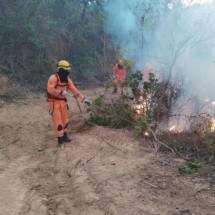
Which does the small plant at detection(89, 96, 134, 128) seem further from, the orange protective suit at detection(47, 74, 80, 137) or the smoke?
the smoke

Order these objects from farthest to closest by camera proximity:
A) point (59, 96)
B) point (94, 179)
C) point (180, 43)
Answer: point (180, 43) < point (59, 96) < point (94, 179)

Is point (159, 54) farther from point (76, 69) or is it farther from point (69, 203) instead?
point (69, 203)

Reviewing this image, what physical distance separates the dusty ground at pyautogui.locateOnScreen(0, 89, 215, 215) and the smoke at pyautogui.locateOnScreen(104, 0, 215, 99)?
3356 mm

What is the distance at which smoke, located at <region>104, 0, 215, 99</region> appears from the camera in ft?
39.5

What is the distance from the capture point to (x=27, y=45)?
15609 millimetres

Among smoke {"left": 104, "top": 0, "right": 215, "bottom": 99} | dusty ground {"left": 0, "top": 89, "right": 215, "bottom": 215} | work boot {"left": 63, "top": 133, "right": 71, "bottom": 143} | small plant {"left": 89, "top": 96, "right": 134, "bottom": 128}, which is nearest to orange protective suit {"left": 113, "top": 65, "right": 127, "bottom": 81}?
smoke {"left": 104, "top": 0, "right": 215, "bottom": 99}

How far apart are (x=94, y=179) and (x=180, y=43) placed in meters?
5.63

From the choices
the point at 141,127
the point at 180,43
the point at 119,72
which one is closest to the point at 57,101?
the point at 141,127

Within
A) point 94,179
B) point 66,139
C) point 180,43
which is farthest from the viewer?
point 180,43

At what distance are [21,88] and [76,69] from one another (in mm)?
3841

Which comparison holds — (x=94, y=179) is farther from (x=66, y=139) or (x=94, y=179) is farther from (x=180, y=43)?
(x=180, y=43)

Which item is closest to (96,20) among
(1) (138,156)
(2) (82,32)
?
(2) (82,32)

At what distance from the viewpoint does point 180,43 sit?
1114cm

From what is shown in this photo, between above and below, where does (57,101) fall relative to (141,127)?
above
